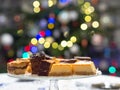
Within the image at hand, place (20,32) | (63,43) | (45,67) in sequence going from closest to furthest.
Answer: (45,67) < (63,43) < (20,32)

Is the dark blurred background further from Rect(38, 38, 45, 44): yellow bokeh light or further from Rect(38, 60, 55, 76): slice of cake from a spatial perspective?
Rect(38, 60, 55, 76): slice of cake

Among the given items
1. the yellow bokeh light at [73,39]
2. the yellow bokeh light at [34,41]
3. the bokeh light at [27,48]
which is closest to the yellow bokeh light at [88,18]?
the yellow bokeh light at [73,39]

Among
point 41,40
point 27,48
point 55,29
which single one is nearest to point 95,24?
point 55,29

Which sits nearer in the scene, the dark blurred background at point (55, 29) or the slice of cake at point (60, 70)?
the slice of cake at point (60, 70)

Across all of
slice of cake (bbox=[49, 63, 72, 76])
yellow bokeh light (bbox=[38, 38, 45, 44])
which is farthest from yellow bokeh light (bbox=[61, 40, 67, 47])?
slice of cake (bbox=[49, 63, 72, 76])

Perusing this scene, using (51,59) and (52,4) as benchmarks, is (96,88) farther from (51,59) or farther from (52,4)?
(52,4)

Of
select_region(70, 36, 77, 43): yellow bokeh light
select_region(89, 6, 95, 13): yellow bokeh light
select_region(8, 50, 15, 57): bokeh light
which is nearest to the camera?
select_region(70, 36, 77, 43): yellow bokeh light

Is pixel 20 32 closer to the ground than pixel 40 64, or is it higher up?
higher up

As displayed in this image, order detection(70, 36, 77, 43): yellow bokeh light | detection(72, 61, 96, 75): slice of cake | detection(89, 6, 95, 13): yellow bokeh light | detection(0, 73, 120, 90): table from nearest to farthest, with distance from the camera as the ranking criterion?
1. detection(0, 73, 120, 90): table
2. detection(72, 61, 96, 75): slice of cake
3. detection(70, 36, 77, 43): yellow bokeh light
4. detection(89, 6, 95, 13): yellow bokeh light

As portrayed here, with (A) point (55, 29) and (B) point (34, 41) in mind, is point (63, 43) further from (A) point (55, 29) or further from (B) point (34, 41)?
(B) point (34, 41)

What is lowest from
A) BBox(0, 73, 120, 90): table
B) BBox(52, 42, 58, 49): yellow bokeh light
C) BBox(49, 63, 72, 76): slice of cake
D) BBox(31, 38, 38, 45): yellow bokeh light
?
BBox(0, 73, 120, 90): table

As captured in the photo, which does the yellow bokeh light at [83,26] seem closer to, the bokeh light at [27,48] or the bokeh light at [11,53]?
the bokeh light at [27,48]
